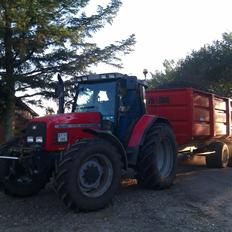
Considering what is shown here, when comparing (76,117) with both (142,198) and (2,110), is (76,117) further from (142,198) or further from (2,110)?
(2,110)

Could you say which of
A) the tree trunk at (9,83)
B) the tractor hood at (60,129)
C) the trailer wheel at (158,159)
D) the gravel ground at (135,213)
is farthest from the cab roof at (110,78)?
the tree trunk at (9,83)

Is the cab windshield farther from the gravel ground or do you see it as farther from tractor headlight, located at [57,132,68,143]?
the gravel ground

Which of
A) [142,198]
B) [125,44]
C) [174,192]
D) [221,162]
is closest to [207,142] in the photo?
[221,162]

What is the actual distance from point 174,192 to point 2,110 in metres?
10.6

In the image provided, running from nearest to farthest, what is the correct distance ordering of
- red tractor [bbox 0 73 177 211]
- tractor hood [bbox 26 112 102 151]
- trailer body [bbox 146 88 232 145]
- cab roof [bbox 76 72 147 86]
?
red tractor [bbox 0 73 177 211] → tractor hood [bbox 26 112 102 151] → cab roof [bbox 76 72 147 86] → trailer body [bbox 146 88 232 145]

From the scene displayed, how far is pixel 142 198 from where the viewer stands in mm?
9742

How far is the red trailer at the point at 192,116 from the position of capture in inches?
536

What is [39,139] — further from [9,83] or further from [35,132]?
[9,83]

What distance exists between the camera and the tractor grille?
30.3 feet

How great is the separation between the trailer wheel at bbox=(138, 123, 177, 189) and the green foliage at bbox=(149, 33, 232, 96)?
77.3 ft

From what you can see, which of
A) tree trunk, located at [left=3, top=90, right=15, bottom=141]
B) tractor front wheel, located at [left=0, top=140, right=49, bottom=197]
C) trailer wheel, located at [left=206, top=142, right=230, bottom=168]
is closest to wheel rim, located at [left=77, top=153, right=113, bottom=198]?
tractor front wheel, located at [left=0, top=140, right=49, bottom=197]

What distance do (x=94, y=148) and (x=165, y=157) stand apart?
318 cm

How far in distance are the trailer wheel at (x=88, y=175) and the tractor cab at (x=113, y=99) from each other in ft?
3.64

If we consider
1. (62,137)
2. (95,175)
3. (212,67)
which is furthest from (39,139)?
(212,67)
